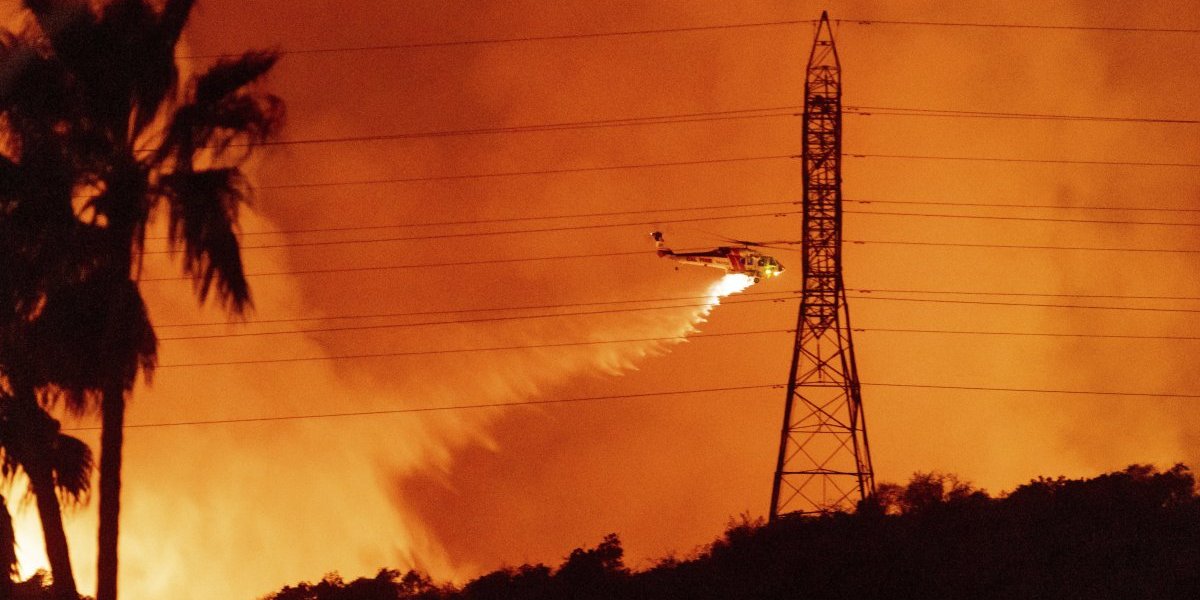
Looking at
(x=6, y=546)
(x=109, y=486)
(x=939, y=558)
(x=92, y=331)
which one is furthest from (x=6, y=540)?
(x=939, y=558)

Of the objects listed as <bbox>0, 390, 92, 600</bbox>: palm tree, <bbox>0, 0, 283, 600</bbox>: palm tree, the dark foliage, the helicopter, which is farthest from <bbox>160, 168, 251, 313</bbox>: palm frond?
the helicopter

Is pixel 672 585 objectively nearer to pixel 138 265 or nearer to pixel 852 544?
pixel 852 544

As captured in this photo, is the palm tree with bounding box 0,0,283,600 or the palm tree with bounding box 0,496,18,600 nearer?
the palm tree with bounding box 0,0,283,600

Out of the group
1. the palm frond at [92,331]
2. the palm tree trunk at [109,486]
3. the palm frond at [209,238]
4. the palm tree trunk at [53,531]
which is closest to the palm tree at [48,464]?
the palm tree trunk at [53,531]

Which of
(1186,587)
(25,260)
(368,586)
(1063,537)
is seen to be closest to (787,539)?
(1063,537)

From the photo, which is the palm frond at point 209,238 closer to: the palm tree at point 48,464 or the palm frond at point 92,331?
the palm frond at point 92,331

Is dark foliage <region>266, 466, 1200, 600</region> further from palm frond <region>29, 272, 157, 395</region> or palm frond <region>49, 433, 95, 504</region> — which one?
palm frond <region>29, 272, 157, 395</region>
